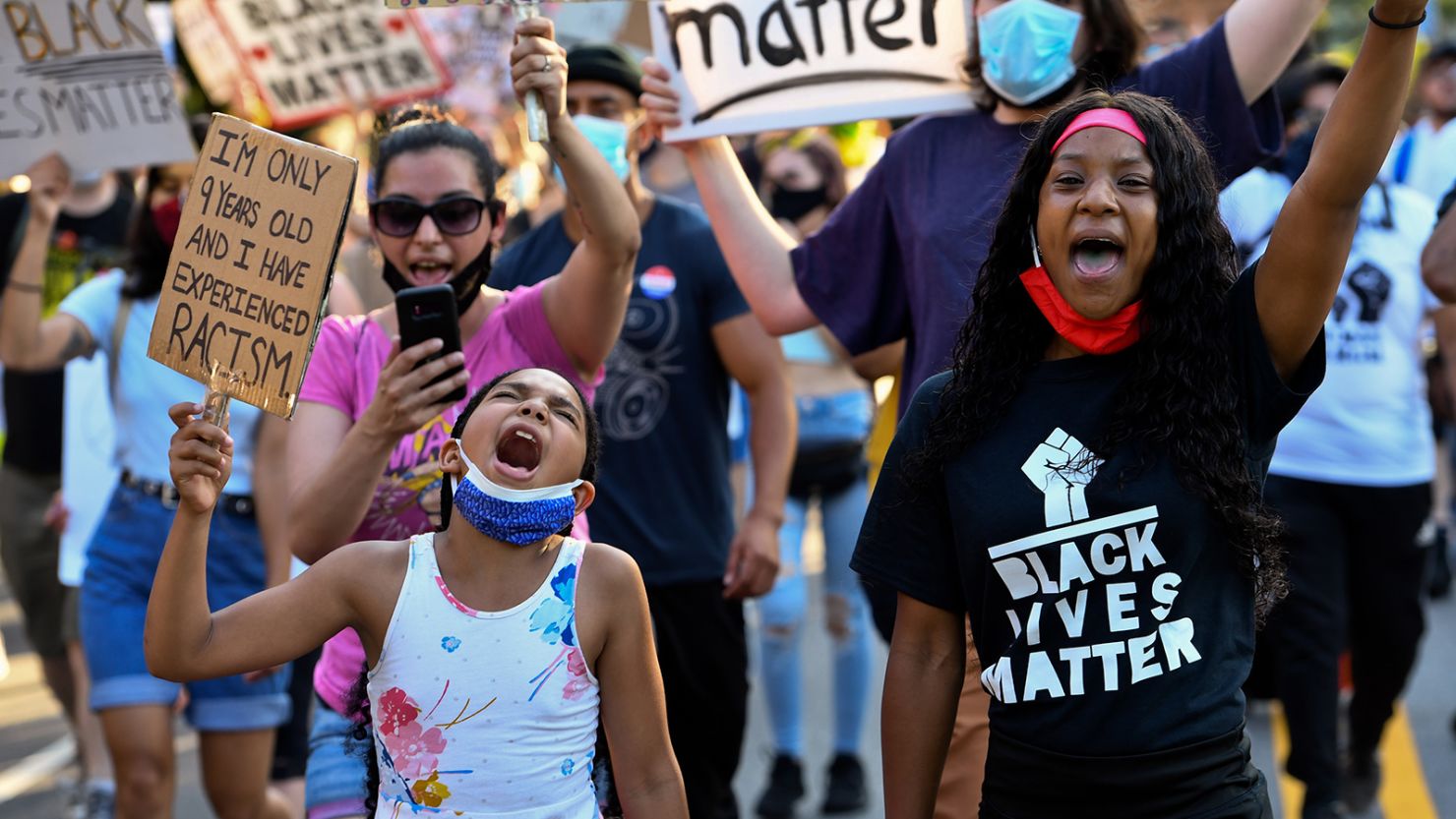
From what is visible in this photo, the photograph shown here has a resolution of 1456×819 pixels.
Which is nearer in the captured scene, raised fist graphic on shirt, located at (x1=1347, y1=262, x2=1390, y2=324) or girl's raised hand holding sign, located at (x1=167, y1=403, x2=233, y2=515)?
girl's raised hand holding sign, located at (x1=167, y1=403, x2=233, y2=515)

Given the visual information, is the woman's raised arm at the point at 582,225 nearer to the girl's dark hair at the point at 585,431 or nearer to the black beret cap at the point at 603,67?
the girl's dark hair at the point at 585,431

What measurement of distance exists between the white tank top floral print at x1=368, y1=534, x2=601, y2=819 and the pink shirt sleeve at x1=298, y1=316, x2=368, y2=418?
82 cm

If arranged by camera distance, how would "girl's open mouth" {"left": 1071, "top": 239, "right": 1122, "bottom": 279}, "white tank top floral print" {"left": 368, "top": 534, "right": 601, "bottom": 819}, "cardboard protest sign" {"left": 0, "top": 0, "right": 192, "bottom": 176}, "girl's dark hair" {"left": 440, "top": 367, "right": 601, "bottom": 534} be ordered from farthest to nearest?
"cardboard protest sign" {"left": 0, "top": 0, "right": 192, "bottom": 176}, "girl's dark hair" {"left": 440, "top": 367, "right": 601, "bottom": 534}, "white tank top floral print" {"left": 368, "top": 534, "right": 601, "bottom": 819}, "girl's open mouth" {"left": 1071, "top": 239, "right": 1122, "bottom": 279}

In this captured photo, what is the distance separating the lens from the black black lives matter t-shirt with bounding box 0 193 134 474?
6875mm

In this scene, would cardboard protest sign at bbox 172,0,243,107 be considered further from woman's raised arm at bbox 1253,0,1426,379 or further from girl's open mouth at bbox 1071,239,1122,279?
woman's raised arm at bbox 1253,0,1426,379

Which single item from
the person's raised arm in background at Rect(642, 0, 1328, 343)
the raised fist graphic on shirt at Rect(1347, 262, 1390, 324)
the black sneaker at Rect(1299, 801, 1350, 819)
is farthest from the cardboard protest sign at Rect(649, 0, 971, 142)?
the black sneaker at Rect(1299, 801, 1350, 819)

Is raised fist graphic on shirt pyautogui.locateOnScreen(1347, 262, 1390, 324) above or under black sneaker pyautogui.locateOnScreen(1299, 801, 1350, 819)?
above

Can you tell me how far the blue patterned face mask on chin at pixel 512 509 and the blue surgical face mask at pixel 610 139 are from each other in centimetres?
190

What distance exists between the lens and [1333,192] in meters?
2.71

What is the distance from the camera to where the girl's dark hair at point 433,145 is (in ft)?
12.8

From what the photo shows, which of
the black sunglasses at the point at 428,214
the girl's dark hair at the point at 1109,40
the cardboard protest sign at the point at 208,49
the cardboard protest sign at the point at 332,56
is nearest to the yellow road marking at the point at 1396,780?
the girl's dark hair at the point at 1109,40

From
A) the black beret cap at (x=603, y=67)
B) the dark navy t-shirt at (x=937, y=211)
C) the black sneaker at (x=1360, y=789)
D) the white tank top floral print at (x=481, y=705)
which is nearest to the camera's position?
the white tank top floral print at (x=481, y=705)

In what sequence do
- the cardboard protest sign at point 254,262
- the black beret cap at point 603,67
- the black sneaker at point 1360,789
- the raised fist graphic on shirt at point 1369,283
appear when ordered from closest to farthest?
the cardboard protest sign at point 254,262, the black beret cap at point 603,67, the raised fist graphic on shirt at point 1369,283, the black sneaker at point 1360,789

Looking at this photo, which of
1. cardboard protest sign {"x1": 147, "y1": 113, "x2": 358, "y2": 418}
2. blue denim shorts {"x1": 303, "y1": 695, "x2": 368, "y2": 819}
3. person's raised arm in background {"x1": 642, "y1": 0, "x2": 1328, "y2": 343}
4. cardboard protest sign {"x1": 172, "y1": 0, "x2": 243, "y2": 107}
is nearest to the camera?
cardboard protest sign {"x1": 147, "y1": 113, "x2": 358, "y2": 418}
